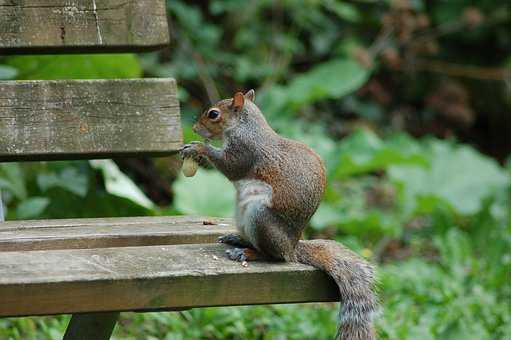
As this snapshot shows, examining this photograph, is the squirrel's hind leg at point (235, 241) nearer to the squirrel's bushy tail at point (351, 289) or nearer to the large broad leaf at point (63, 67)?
the squirrel's bushy tail at point (351, 289)

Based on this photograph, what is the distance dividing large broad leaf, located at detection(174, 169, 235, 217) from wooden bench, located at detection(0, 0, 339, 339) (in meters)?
2.32

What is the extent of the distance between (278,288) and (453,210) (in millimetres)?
4764

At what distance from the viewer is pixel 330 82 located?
313 inches

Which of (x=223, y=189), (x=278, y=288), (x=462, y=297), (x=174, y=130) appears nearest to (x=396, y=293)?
(x=462, y=297)

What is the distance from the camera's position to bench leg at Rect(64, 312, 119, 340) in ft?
9.18

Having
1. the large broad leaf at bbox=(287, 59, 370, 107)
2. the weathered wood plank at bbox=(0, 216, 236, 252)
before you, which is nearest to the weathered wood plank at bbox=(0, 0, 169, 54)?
the weathered wood plank at bbox=(0, 216, 236, 252)

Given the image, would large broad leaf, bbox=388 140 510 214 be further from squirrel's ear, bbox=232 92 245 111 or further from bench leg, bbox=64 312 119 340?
bench leg, bbox=64 312 119 340

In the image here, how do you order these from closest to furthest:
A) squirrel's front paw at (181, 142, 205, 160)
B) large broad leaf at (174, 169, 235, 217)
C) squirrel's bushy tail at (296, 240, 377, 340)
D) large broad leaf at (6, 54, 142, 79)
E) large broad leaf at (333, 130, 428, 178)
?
squirrel's bushy tail at (296, 240, 377, 340) → squirrel's front paw at (181, 142, 205, 160) → large broad leaf at (6, 54, 142, 79) → large broad leaf at (174, 169, 235, 217) → large broad leaf at (333, 130, 428, 178)

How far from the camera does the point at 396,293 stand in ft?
16.6

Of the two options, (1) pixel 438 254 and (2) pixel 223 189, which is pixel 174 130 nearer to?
(2) pixel 223 189

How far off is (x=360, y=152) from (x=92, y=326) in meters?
4.22

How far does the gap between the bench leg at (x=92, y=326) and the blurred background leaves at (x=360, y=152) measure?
0.83 meters

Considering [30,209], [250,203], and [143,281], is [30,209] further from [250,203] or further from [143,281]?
[143,281]

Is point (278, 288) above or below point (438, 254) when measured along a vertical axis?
above
